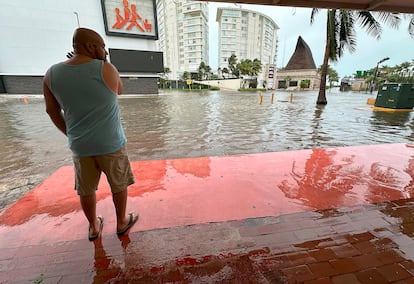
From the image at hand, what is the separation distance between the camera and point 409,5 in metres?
3.15

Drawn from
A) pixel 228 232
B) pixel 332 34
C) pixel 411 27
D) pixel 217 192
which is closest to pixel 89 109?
pixel 228 232

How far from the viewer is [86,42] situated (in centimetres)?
143

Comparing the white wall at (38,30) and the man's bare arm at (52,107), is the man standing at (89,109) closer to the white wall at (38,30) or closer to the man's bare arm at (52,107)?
the man's bare arm at (52,107)

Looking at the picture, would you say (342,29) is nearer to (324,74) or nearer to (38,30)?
(324,74)

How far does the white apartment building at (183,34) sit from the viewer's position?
70875 millimetres

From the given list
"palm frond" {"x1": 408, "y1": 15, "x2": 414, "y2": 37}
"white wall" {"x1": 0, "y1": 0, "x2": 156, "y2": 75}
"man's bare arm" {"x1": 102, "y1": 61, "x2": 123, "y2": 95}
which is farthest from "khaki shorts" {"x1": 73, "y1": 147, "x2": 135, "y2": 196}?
"white wall" {"x1": 0, "y1": 0, "x2": 156, "y2": 75}

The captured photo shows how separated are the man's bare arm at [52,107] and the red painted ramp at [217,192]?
99cm

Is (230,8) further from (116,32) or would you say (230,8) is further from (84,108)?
(84,108)

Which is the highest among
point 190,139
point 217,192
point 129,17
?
point 129,17

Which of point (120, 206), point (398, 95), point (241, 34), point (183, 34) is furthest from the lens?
point (241, 34)

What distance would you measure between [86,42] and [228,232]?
183 cm

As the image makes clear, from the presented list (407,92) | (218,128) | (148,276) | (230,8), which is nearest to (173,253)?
(148,276)

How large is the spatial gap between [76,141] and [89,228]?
846mm

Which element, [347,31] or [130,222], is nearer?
[130,222]
